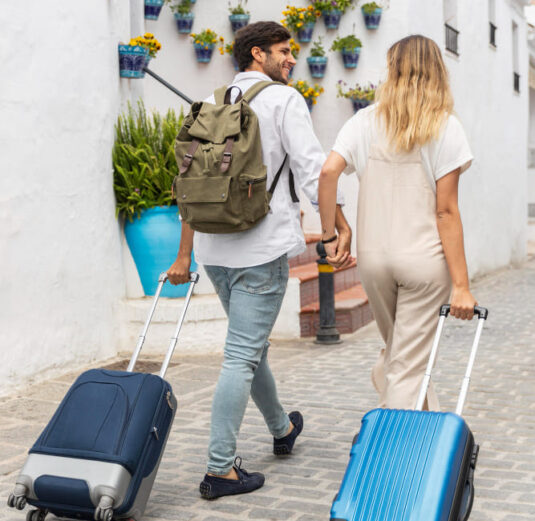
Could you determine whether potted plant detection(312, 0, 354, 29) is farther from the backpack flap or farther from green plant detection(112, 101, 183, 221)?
the backpack flap

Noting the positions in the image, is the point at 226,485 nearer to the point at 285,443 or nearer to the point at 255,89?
the point at 285,443

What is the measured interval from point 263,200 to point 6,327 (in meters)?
2.78

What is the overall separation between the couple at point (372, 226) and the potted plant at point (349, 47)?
6792 millimetres

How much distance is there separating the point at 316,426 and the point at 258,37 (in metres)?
2.25

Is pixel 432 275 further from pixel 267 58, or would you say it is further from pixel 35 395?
pixel 35 395

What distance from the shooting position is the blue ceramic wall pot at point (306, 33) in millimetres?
10477

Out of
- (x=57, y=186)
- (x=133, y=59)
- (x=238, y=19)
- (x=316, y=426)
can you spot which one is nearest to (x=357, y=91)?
(x=238, y=19)

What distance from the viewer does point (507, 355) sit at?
743 cm

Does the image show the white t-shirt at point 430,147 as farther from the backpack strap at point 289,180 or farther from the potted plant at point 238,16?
the potted plant at point 238,16

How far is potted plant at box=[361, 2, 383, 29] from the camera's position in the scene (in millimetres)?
10547

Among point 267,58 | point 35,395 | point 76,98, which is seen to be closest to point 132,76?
A: point 76,98

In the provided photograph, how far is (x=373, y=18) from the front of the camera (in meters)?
10.6

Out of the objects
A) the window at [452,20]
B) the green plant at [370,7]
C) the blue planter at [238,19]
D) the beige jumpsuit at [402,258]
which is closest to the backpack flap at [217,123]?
the beige jumpsuit at [402,258]

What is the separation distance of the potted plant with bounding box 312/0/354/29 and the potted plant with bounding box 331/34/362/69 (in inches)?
9.3
